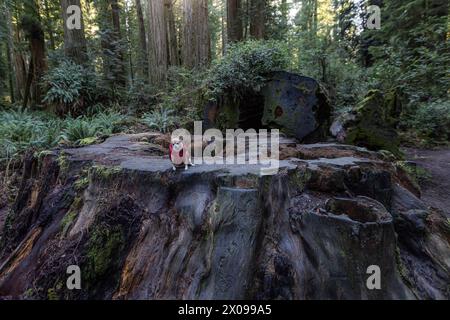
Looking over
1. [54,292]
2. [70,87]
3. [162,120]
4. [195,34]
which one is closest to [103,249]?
[54,292]

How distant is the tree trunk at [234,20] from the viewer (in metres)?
9.81

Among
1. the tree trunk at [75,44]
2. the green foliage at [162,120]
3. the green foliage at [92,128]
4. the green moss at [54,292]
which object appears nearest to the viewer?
the green moss at [54,292]

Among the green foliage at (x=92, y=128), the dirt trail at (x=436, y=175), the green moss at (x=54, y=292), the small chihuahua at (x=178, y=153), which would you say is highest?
the green foliage at (x=92, y=128)

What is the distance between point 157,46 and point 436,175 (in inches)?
316

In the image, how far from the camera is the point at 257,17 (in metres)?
10.0

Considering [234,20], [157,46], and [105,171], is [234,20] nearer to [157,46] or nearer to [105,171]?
[157,46]

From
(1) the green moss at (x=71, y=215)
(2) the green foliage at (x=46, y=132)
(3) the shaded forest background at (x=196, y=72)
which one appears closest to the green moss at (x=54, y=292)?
(1) the green moss at (x=71, y=215)

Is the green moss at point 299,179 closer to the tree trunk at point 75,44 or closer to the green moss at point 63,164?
the green moss at point 63,164

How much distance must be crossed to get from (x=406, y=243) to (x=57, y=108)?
29.4ft

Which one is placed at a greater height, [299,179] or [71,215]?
[299,179]

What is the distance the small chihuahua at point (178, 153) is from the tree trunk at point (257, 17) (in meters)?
8.54

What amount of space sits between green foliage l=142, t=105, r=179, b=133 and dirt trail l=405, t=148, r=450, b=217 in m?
5.25

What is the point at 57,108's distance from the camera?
8.41 meters
